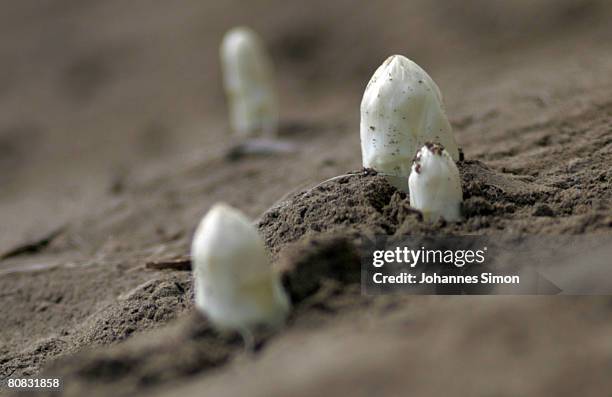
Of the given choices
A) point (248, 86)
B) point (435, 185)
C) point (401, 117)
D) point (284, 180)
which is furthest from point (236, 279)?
point (248, 86)

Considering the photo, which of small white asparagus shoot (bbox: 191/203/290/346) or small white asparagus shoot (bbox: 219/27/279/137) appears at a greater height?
small white asparagus shoot (bbox: 219/27/279/137)

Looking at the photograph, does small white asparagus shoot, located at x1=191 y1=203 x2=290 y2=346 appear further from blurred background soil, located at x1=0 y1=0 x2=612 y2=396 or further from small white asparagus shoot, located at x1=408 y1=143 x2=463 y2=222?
small white asparagus shoot, located at x1=408 y1=143 x2=463 y2=222

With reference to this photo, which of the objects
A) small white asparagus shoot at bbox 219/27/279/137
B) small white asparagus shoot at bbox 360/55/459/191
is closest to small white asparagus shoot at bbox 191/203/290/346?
small white asparagus shoot at bbox 360/55/459/191

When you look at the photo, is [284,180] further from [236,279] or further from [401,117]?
[236,279]

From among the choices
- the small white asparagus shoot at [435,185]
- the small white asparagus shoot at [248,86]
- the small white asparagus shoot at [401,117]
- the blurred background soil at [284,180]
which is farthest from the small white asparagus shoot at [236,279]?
the small white asparagus shoot at [248,86]

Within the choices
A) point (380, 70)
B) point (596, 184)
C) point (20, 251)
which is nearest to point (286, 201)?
point (380, 70)

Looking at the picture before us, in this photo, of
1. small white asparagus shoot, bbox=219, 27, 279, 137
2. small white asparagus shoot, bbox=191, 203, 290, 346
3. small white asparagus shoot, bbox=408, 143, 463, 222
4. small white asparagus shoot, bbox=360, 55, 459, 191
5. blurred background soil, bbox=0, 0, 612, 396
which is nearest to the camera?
blurred background soil, bbox=0, 0, 612, 396
